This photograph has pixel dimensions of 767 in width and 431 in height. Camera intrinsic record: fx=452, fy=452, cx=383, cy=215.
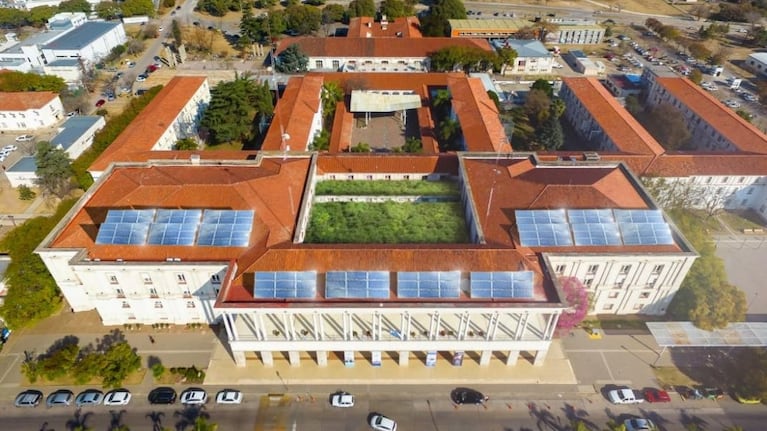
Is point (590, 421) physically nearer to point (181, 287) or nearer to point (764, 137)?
point (181, 287)

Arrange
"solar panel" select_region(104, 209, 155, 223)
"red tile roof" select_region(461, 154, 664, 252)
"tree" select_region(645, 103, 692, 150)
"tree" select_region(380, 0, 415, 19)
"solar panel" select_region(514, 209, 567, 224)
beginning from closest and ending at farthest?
"solar panel" select_region(104, 209, 155, 223)
"solar panel" select_region(514, 209, 567, 224)
"red tile roof" select_region(461, 154, 664, 252)
"tree" select_region(645, 103, 692, 150)
"tree" select_region(380, 0, 415, 19)

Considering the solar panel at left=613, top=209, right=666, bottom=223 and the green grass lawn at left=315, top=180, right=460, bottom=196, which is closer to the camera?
the solar panel at left=613, top=209, right=666, bottom=223

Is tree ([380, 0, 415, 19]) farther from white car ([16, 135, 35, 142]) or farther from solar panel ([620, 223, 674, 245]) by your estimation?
solar panel ([620, 223, 674, 245])

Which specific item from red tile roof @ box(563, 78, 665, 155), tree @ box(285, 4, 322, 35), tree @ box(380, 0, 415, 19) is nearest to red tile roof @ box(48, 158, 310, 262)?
red tile roof @ box(563, 78, 665, 155)

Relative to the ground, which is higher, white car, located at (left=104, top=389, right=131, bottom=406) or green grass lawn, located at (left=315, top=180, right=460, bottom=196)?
green grass lawn, located at (left=315, top=180, right=460, bottom=196)

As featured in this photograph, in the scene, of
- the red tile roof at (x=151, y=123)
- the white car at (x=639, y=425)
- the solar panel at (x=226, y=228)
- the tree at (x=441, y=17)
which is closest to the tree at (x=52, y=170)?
the red tile roof at (x=151, y=123)

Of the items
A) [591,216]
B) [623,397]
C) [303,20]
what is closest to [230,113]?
[591,216]
